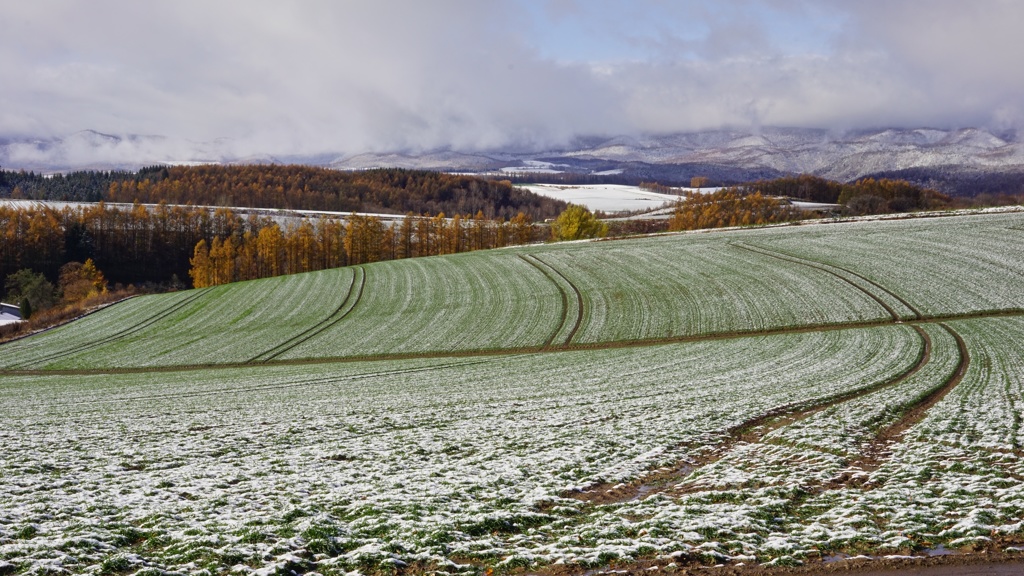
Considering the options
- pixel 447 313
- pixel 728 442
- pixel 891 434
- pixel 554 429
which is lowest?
pixel 554 429

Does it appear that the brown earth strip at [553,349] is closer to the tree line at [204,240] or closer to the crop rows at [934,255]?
the crop rows at [934,255]

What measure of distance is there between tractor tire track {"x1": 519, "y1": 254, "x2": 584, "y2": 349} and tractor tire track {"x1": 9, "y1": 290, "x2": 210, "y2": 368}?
4348 cm

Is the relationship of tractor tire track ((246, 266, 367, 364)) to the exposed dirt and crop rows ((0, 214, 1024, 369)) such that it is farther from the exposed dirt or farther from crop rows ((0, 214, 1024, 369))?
the exposed dirt

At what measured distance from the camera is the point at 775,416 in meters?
23.9

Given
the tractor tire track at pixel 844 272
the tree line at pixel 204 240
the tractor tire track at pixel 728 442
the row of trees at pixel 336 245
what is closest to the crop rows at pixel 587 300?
the tractor tire track at pixel 844 272

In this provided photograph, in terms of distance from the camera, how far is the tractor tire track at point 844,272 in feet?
157

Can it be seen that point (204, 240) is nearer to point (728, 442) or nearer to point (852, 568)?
point (728, 442)

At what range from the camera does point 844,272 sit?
196ft

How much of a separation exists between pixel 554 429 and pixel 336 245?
119m

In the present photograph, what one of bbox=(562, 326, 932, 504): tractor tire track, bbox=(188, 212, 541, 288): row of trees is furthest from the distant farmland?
bbox=(188, 212, 541, 288): row of trees

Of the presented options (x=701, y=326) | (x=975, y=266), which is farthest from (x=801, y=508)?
(x=975, y=266)

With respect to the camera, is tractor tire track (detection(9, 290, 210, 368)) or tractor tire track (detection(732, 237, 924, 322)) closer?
tractor tire track (detection(732, 237, 924, 322))

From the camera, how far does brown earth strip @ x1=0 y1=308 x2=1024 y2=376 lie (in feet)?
150

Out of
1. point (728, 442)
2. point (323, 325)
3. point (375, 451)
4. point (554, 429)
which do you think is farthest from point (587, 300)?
point (375, 451)
